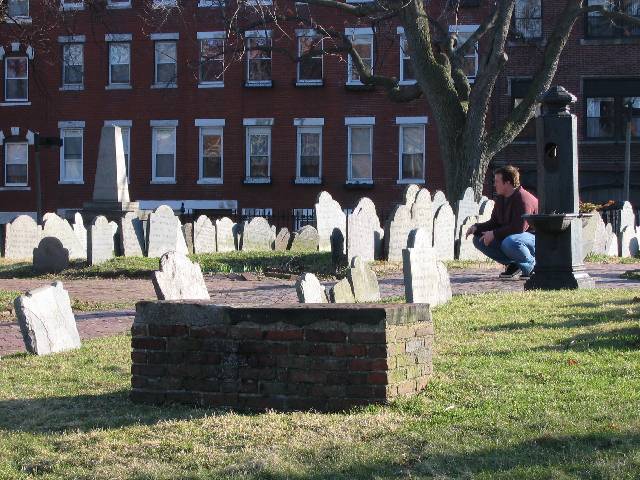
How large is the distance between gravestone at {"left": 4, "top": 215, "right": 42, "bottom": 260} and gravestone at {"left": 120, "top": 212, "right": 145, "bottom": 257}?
8.47 feet

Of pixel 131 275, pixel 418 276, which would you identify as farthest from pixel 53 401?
pixel 131 275

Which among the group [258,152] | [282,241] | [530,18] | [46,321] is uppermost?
[530,18]

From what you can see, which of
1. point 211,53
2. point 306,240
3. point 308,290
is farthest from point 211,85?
point 308,290

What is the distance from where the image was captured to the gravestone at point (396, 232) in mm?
20125

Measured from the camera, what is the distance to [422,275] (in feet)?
39.4

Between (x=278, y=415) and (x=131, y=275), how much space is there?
43.4ft

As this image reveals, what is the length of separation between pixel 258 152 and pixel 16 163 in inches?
366

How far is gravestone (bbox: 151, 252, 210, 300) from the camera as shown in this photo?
10.6 metres

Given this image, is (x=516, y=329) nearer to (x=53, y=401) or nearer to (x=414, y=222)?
(x=53, y=401)

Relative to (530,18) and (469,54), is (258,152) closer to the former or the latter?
(469,54)

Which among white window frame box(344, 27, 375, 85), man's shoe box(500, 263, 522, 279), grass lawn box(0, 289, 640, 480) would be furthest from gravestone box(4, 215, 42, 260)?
white window frame box(344, 27, 375, 85)

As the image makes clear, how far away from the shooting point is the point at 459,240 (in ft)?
69.3

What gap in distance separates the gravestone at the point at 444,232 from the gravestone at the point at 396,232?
0.50m

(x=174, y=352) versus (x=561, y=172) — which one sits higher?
(x=561, y=172)
